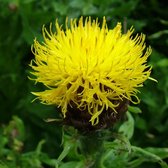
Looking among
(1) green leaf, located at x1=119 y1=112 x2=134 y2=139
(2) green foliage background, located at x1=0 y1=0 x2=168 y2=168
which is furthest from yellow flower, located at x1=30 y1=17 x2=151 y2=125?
(2) green foliage background, located at x1=0 y1=0 x2=168 y2=168

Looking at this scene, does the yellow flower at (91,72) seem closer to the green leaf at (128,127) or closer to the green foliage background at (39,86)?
the green leaf at (128,127)

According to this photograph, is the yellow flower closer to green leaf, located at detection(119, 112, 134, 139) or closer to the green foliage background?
green leaf, located at detection(119, 112, 134, 139)

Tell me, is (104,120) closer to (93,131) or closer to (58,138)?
(93,131)

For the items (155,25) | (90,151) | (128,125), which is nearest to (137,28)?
(155,25)

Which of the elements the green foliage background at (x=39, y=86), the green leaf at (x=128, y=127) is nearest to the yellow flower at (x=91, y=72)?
the green leaf at (x=128, y=127)

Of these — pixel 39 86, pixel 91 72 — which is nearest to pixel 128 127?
pixel 91 72

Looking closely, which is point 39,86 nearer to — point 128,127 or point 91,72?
point 128,127
